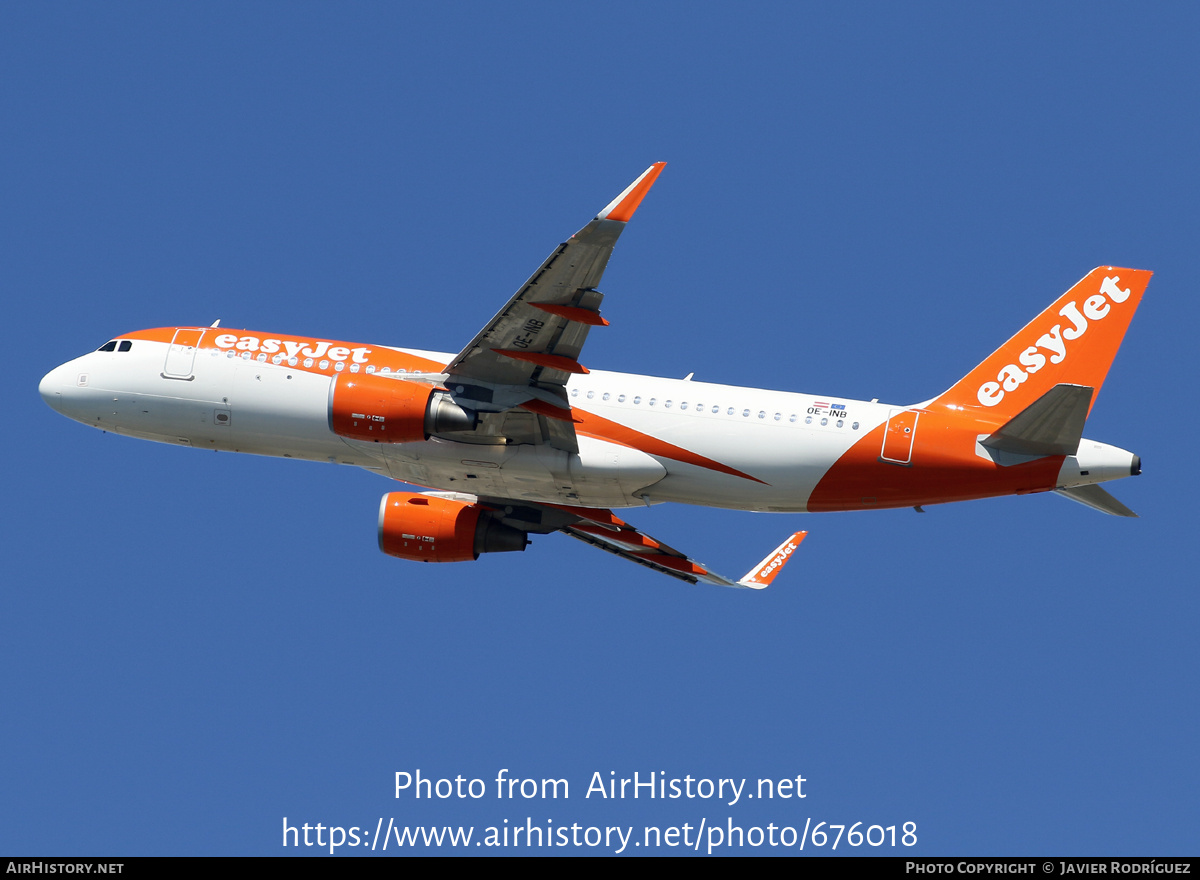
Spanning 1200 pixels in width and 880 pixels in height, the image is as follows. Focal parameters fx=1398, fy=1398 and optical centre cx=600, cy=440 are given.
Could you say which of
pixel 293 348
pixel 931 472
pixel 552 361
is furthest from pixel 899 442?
pixel 293 348

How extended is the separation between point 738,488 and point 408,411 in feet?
29.6

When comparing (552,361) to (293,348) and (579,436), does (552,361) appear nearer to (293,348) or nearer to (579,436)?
(579,436)

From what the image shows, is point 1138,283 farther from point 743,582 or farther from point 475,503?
point 475,503

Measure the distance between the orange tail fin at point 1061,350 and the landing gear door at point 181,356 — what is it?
67.0 feet

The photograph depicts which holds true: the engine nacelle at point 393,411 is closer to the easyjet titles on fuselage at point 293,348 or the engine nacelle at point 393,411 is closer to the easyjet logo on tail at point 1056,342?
the easyjet titles on fuselage at point 293,348

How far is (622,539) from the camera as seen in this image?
142ft

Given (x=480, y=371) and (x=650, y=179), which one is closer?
(x=650, y=179)

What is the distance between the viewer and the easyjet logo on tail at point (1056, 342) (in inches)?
1473

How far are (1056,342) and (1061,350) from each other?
0.27 meters

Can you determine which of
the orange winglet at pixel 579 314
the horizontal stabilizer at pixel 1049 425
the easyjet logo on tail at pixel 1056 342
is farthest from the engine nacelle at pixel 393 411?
the easyjet logo on tail at pixel 1056 342

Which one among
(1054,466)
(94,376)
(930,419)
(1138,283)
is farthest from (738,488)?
(94,376)

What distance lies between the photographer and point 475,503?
4184cm

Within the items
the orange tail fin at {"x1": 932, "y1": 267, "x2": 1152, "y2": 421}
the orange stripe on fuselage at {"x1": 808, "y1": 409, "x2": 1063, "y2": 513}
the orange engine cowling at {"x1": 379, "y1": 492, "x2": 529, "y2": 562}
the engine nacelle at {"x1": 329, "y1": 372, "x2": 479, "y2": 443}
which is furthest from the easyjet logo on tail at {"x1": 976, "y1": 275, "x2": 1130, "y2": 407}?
the orange engine cowling at {"x1": 379, "y1": 492, "x2": 529, "y2": 562}
